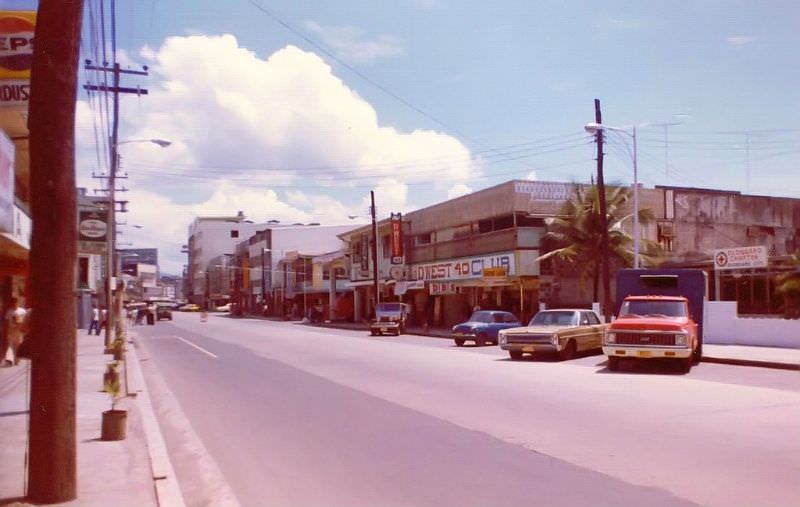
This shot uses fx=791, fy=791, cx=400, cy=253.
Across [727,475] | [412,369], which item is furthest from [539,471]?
[412,369]

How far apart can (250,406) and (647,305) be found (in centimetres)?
1178

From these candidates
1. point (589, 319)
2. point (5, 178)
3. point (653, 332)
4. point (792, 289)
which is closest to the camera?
point (5, 178)

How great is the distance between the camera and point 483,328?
33.1 m

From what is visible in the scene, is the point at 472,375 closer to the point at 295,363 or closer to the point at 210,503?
the point at 295,363

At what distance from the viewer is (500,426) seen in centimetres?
1144

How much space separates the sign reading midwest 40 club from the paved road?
16.8 ft

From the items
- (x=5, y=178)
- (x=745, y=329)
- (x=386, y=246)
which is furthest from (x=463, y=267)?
(x=5, y=178)

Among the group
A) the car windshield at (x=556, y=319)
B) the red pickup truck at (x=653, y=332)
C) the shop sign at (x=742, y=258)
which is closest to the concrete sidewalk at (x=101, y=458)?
the red pickup truck at (x=653, y=332)

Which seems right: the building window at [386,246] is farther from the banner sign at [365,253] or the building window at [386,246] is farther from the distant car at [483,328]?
the distant car at [483,328]

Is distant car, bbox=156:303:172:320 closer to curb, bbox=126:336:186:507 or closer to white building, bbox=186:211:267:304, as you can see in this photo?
white building, bbox=186:211:267:304

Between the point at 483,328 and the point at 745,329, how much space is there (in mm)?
10060

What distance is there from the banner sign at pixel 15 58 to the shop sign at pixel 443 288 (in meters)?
37.1

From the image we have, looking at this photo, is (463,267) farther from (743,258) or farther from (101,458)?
(101,458)

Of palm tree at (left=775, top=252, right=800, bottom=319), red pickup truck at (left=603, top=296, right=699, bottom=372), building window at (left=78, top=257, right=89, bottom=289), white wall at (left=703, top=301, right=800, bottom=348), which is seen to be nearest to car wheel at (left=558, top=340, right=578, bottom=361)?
red pickup truck at (left=603, top=296, right=699, bottom=372)
